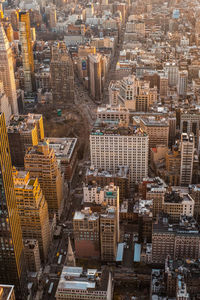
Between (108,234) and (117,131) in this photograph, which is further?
(117,131)

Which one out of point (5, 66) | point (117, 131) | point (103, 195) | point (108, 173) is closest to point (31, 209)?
point (103, 195)

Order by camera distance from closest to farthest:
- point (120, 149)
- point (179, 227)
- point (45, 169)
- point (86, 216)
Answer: point (179, 227) → point (86, 216) → point (45, 169) → point (120, 149)

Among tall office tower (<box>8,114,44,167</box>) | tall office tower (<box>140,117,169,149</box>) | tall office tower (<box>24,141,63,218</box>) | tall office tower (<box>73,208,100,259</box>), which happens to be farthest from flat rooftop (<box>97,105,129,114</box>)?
tall office tower (<box>73,208,100,259</box>)

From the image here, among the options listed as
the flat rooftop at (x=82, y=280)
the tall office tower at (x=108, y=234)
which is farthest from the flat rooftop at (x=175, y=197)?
the flat rooftop at (x=82, y=280)

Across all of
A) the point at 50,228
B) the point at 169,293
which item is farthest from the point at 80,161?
the point at 169,293

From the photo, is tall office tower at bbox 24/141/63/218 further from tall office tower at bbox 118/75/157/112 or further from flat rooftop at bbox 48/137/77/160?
tall office tower at bbox 118/75/157/112

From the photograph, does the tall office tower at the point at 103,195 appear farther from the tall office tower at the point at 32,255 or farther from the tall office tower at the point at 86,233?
the tall office tower at the point at 32,255

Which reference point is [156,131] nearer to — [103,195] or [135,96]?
[135,96]
